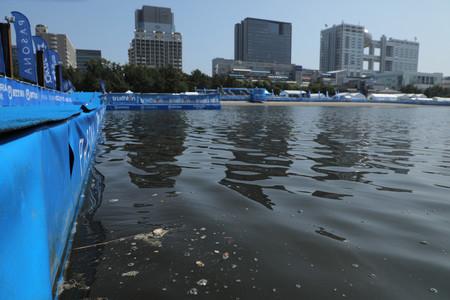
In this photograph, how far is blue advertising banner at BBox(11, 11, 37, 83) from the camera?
A: 736 inches

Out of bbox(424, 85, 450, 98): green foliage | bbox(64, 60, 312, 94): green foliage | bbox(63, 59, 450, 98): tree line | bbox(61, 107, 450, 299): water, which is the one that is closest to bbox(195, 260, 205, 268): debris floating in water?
bbox(61, 107, 450, 299): water

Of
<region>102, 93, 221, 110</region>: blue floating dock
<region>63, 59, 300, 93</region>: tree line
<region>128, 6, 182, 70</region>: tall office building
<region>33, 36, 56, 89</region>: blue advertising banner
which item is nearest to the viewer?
<region>33, 36, 56, 89</region>: blue advertising banner

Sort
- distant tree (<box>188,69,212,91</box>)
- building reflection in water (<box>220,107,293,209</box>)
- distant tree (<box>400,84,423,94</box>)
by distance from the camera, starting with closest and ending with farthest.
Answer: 1. building reflection in water (<box>220,107,293,209</box>)
2. distant tree (<box>188,69,212,91</box>)
3. distant tree (<box>400,84,423,94</box>)

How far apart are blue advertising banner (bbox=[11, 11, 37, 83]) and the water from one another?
43.3ft

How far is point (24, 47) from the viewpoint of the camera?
19.1 metres

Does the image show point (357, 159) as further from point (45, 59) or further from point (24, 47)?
point (45, 59)

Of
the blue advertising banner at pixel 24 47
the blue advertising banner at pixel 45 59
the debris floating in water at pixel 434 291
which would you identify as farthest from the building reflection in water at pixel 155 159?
the blue advertising banner at pixel 45 59

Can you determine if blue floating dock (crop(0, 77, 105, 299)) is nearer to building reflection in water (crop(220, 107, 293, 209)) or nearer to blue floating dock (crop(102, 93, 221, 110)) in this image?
building reflection in water (crop(220, 107, 293, 209))

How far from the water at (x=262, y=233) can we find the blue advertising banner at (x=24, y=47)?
13.2 metres

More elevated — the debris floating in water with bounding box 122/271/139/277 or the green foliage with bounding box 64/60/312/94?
the green foliage with bounding box 64/60/312/94

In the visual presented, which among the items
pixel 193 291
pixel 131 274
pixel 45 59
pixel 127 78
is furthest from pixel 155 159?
pixel 127 78

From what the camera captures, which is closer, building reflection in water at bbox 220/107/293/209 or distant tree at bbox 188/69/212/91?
building reflection in water at bbox 220/107/293/209

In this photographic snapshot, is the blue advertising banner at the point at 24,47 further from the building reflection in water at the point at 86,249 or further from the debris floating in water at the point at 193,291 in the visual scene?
the debris floating in water at the point at 193,291

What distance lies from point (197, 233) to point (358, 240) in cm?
190
